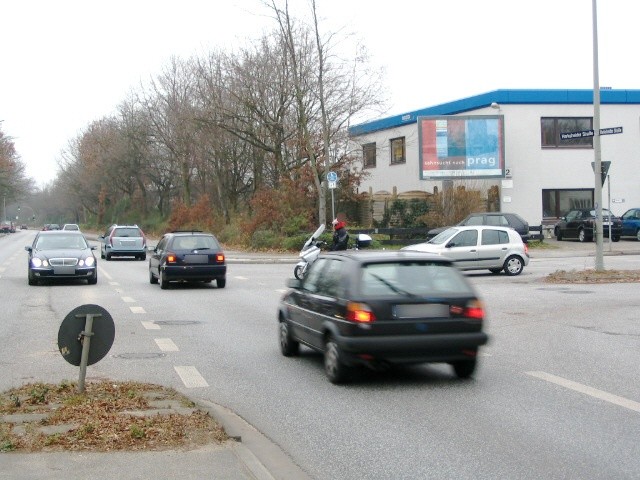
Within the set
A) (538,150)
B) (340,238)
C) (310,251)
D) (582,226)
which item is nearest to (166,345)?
(340,238)

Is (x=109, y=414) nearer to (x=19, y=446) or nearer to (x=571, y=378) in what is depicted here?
(x=19, y=446)

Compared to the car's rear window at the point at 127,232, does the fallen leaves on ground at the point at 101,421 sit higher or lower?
lower

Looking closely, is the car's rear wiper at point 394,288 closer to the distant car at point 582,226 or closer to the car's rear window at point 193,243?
the car's rear window at point 193,243

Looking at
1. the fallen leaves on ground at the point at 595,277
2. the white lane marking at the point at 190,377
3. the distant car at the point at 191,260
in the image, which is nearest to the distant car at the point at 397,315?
the white lane marking at the point at 190,377

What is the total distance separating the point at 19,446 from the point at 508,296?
14.5 meters

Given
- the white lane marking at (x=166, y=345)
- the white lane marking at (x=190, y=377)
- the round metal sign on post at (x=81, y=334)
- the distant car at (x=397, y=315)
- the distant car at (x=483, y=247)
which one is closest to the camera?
the round metal sign on post at (x=81, y=334)

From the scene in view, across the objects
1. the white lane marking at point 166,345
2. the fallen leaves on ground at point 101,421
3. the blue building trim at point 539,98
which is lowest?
the white lane marking at point 166,345

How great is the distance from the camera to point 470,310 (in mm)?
9484

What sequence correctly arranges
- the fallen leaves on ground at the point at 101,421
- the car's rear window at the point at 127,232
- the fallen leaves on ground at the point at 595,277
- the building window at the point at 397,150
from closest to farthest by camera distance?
the fallen leaves on ground at the point at 101,421
the fallen leaves on ground at the point at 595,277
the car's rear window at the point at 127,232
the building window at the point at 397,150

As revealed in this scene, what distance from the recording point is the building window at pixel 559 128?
46.2 metres

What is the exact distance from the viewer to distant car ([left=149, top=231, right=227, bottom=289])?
2206 cm

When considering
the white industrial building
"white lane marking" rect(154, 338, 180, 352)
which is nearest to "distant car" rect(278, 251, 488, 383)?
"white lane marking" rect(154, 338, 180, 352)

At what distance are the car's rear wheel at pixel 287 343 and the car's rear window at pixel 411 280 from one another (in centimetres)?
227

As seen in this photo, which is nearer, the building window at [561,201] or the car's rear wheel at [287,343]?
the car's rear wheel at [287,343]
